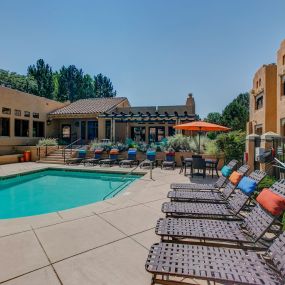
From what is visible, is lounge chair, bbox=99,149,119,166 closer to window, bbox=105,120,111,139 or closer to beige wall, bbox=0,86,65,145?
window, bbox=105,120,111,139

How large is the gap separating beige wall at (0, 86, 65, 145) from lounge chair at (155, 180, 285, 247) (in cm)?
1792

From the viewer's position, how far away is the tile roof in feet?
71.2

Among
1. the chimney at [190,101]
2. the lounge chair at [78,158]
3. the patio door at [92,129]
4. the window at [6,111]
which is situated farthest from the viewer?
the chimney at [190,101]

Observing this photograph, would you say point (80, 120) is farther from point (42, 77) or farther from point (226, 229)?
point (226, 229)

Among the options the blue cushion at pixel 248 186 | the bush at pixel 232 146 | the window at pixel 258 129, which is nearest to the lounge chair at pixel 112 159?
the bush at pixel 232 146

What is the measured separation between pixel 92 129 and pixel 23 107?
697cm

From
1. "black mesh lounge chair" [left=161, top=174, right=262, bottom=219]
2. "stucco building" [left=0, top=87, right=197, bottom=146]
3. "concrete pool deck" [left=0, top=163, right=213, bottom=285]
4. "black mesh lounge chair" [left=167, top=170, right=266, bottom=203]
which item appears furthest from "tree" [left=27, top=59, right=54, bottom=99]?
"black mesh lounge chair" [left=161, top=174, right=262, bottom=219]

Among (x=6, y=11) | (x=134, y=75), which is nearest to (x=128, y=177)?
(x=6, y=11)

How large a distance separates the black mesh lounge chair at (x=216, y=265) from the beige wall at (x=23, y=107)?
60.4ft

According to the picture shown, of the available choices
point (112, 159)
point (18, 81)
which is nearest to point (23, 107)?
point (112, 159)

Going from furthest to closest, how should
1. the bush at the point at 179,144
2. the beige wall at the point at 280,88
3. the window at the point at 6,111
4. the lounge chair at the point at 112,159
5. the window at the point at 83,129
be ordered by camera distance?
the window at the point at 83,129 → the window at the point at 6,111 → the bush at the point at 179,144 → the lounge chair at the point at 112,159 → the beige wall at the point at 280,88

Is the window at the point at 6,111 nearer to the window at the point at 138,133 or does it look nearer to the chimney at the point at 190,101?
the window at the point at 138,133

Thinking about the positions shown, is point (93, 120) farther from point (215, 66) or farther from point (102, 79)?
point (102, 79)

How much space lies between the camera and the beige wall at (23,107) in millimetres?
16844
